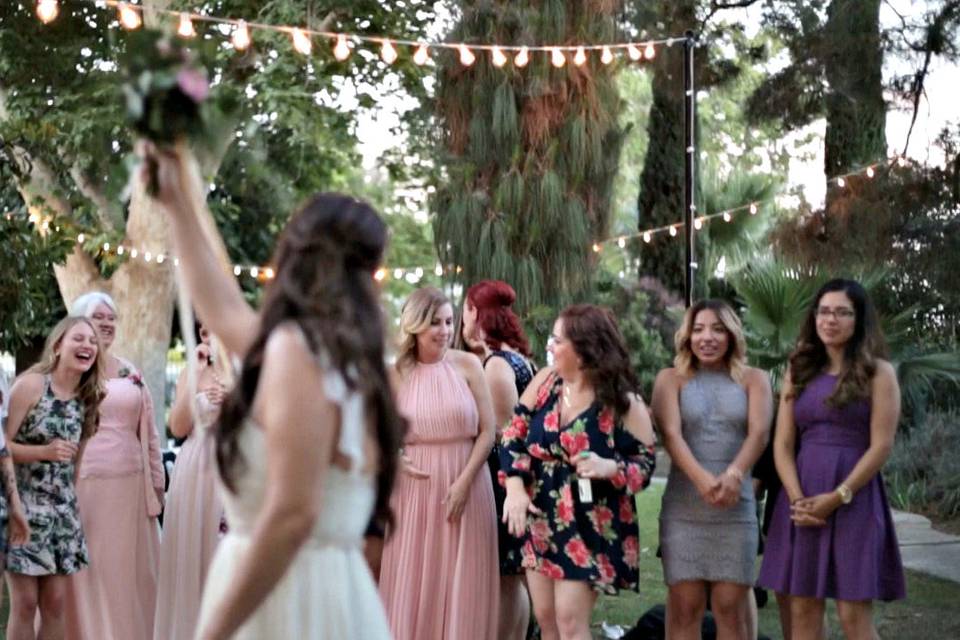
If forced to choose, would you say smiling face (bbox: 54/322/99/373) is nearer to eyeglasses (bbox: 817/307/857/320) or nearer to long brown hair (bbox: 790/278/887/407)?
long brown hair (bbox: 790/278/887/407)

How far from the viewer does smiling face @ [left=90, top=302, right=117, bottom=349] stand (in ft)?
23.1

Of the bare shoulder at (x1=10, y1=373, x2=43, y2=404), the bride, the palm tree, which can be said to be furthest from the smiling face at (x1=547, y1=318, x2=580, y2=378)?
the palm tree

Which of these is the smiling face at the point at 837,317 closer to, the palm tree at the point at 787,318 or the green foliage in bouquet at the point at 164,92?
the green foliage in bouquet at the point at 164,92

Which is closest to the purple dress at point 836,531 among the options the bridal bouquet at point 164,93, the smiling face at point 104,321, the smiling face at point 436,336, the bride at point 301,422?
the smiling face at point 436,336

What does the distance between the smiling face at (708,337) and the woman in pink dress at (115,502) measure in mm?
2449

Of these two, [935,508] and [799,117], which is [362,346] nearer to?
[799,117]

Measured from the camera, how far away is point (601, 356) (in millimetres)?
6363

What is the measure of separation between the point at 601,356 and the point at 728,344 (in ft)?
2.05

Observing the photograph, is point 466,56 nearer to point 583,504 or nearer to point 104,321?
point 104,321

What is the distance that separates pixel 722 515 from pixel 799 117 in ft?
16.7

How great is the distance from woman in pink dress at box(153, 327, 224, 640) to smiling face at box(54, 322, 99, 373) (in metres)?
0.45

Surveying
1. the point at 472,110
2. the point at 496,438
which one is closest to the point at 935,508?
the point at 472,110

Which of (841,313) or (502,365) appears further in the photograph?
(502,365)

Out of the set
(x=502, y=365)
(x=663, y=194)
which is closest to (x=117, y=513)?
(x=502, y=365)
